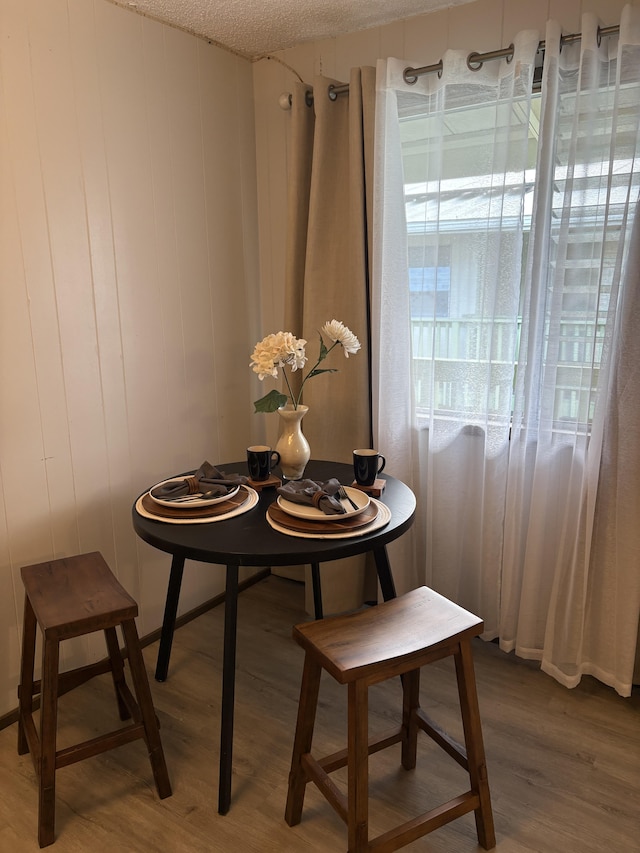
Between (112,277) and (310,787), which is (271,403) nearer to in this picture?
(112,277)


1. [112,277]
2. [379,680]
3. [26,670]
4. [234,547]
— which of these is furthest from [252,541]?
[112,277]

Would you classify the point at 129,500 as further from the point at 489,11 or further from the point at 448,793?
the point at 489,11

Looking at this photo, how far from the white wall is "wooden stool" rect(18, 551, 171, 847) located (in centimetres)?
24

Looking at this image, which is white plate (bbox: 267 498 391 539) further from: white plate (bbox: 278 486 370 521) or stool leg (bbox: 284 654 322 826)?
stool leg (bbox: 284 654 322 826)

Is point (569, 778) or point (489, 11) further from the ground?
point (489, 11)

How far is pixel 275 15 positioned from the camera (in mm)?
2252

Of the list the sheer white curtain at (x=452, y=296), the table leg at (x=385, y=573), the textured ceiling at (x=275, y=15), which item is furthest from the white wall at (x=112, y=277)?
the table leg at (x=385, y=573)

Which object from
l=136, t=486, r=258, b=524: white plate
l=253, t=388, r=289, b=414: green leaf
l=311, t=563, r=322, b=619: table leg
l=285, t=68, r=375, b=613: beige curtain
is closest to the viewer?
l=136, t=486, r=258, b=524: white plate

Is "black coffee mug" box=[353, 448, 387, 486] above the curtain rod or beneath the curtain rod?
beneath

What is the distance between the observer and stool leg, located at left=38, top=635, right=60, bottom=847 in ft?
5.12

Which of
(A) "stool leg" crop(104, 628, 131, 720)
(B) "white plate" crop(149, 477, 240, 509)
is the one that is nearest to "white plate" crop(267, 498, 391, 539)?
(B) "white plate" crop(149, 477, 240, 509)

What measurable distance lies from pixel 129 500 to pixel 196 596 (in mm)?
605

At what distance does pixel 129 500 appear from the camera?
7.75 ft

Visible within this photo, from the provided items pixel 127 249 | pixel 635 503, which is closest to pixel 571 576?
pixel 635 503
